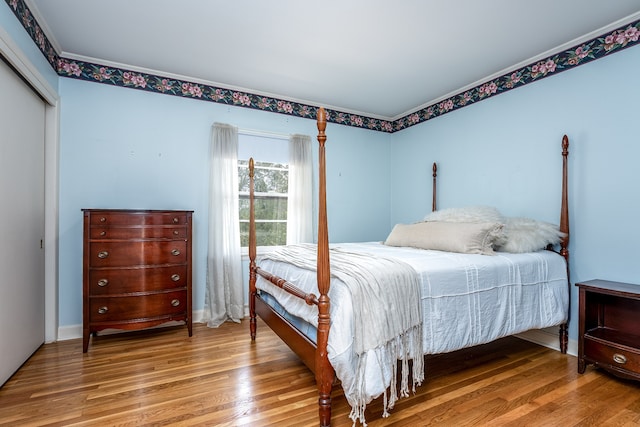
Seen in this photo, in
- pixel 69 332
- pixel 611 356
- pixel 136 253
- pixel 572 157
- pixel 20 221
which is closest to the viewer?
pixel 611 356

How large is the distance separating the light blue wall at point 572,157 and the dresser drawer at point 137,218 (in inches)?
113

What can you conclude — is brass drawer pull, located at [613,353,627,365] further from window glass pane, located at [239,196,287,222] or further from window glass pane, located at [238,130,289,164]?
window glass pane, located at [238,130,289,164]

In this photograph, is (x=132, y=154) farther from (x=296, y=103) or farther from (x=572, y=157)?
(x=572, y=157)

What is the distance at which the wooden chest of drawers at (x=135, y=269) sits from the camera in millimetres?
2635

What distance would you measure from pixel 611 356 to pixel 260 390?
2.27 m

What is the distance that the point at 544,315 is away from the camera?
7.88 feet

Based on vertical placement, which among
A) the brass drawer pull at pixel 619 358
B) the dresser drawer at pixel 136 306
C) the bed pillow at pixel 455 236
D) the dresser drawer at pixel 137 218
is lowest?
the brass drawer pull at pixel 619 358

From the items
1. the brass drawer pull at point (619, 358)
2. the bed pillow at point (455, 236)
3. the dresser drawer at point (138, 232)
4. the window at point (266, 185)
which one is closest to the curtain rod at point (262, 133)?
the window at point (266, 185)

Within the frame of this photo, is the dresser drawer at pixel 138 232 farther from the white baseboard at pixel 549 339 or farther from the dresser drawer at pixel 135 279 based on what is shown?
the white baseboard at pixel 549 339

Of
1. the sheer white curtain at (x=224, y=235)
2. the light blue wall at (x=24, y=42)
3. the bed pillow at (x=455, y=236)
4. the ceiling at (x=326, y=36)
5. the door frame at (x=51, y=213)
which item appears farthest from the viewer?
the sheer white curtain at (x=224, y=235)

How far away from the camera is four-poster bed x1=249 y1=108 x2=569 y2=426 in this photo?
1565mm

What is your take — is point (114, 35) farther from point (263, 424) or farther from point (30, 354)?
point (263, 424)

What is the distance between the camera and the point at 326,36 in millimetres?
A: 2561

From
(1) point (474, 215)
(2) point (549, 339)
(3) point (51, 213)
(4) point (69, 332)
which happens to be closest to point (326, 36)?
(1) point (474, 215)
